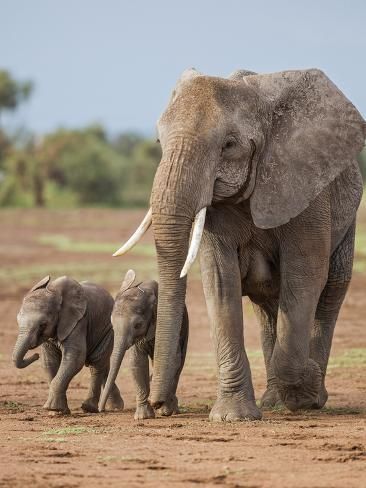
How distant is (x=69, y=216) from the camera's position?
159 ft

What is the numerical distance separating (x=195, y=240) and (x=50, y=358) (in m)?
2.83

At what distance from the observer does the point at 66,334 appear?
33.9ft

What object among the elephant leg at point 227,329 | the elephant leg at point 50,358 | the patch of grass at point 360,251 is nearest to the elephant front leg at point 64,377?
the elephant leg at point 50,358

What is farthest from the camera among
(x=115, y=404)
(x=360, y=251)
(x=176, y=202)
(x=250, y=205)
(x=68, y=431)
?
(x=360, y=251)

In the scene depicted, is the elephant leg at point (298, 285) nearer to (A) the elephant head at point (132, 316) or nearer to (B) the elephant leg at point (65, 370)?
(A) the elephant head at point (132, 316)

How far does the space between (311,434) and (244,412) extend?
3.49 ft

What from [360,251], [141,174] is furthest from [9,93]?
[360,251]

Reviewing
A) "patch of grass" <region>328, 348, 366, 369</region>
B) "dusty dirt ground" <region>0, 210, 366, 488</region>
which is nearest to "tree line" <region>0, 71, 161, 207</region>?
"patch of grass" <region>328, 348, 366, 369</region>

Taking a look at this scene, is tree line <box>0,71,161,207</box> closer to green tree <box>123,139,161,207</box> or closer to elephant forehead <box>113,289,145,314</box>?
green tree <box>123,139,161,207</box>

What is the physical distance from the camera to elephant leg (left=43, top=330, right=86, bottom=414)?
1003 cm

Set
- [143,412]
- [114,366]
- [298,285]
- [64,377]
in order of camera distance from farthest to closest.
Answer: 1. [64,377]
2. [143,412]
3. [114,366]
4. [298,285]

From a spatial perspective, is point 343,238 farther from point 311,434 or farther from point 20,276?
point 20,276

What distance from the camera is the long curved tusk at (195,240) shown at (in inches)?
→ 320

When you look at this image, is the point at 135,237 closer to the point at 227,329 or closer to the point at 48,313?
the point at 227,329
